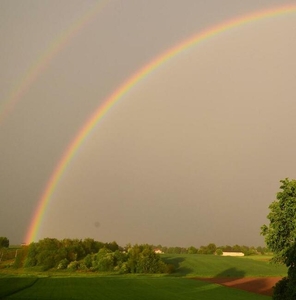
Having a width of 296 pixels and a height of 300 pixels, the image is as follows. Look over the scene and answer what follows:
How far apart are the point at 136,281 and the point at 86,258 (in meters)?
38.5

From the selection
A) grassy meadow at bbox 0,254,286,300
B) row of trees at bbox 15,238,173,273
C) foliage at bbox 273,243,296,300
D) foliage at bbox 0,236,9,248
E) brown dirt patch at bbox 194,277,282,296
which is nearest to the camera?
foliage at bbox 273,243,296,300

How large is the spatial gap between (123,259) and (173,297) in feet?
211

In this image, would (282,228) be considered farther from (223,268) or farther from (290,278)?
(223,268)

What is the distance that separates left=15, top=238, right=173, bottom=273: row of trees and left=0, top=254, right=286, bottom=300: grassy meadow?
207 inches

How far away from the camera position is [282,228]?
115 ft

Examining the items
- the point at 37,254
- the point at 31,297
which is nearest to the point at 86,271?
the point at 37,254

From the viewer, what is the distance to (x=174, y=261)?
141 meters

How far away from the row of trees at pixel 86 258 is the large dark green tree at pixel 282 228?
83.0 m

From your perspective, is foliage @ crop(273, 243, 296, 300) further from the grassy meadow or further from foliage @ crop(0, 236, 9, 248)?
foliage @ crop(0, 236, 9, 248)

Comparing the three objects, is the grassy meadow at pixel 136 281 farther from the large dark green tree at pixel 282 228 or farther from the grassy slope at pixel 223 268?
the large dark green tree at pixel 282 228

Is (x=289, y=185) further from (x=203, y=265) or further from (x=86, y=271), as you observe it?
(x=203, y=265)

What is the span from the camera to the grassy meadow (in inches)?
2470

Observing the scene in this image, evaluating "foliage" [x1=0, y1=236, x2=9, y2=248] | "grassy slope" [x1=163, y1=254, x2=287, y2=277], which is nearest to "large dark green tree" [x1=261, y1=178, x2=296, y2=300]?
"grassy slope" [x1=163, y1=254, x2=287, y2=277]

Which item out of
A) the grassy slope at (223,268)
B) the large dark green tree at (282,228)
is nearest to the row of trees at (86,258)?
the grassy slope at (223,268)
